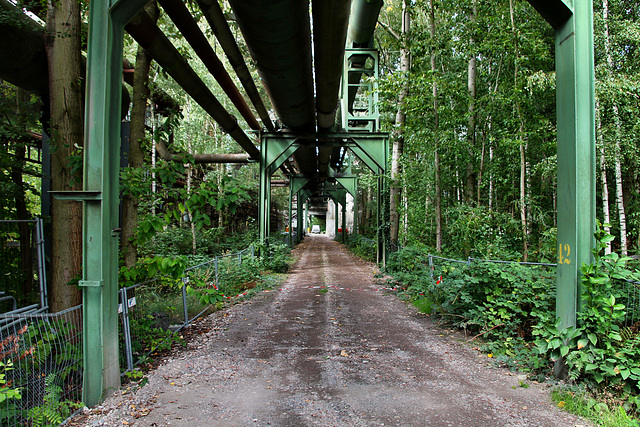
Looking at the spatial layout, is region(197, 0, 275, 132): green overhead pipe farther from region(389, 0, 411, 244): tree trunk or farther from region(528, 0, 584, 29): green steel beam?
region(389, 0, 411, 244): tree trunk

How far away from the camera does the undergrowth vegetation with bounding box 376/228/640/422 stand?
10.8 ft

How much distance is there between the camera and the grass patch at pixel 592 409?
2.90 m

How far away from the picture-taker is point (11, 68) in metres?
4.58

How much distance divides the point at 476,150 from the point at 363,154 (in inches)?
163

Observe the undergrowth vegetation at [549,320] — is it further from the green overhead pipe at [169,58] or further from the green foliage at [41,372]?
the green overhead pipe at [169,58]

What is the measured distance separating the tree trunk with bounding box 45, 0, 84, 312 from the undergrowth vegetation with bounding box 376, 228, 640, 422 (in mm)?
5289

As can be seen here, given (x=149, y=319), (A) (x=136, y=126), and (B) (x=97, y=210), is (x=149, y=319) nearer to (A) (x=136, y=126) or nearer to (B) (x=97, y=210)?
(B) (x=97, y=210)

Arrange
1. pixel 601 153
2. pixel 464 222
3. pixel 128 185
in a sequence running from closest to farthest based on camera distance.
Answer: pixel 128 185
pixel 464 222
pixel 601 153

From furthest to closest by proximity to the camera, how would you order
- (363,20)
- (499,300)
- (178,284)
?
(363,20) < (499,300) < (178,284)

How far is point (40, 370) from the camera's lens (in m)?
3.17

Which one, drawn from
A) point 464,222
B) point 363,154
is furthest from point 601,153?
point 363,154

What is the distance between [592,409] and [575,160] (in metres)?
2.38

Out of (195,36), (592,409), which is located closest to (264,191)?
(195,36)

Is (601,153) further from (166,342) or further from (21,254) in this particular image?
(21,254)
